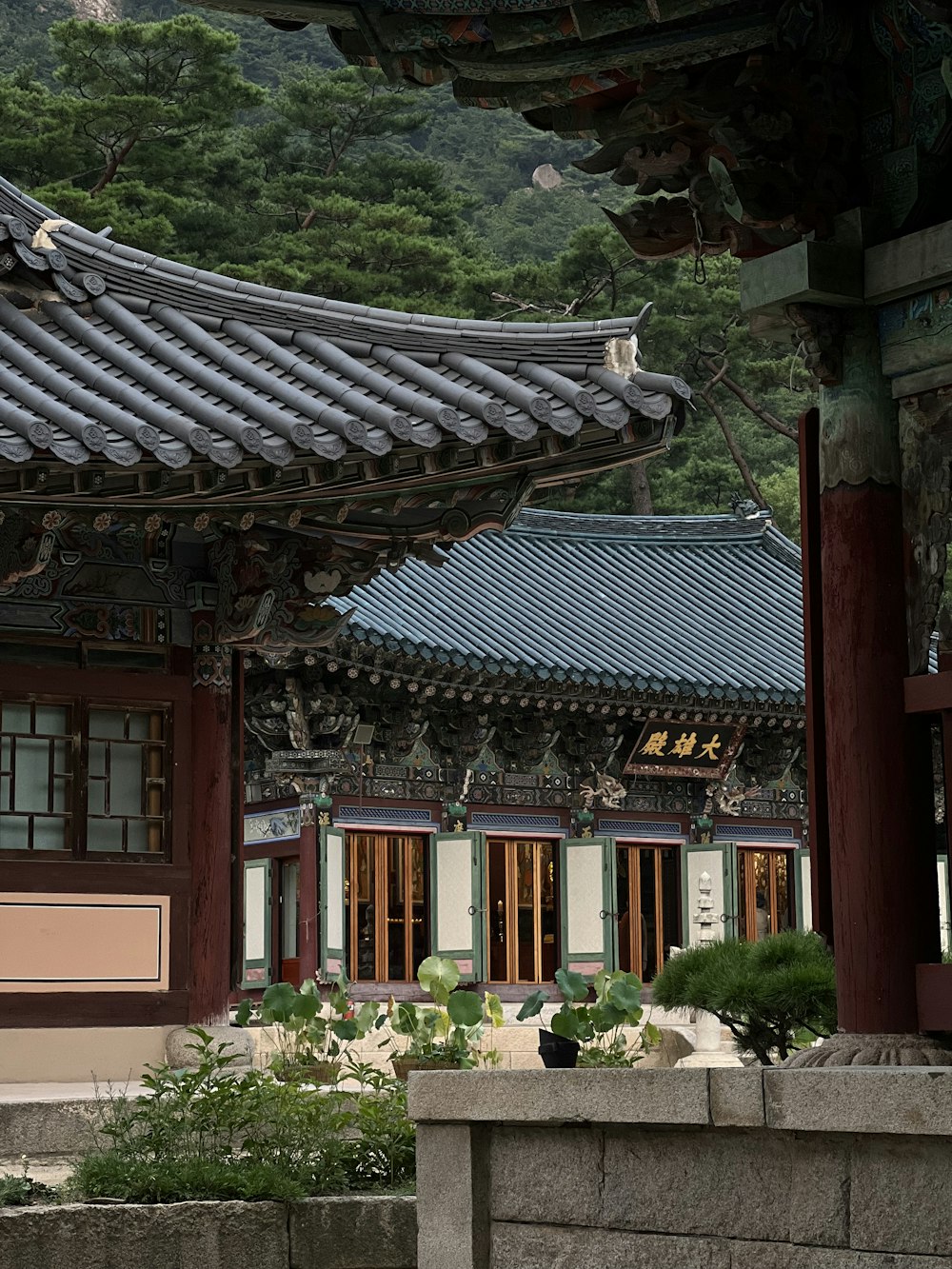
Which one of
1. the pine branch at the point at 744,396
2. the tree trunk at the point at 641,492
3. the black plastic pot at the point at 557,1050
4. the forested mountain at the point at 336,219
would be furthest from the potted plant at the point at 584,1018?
the tree trunk at the point at 641,492

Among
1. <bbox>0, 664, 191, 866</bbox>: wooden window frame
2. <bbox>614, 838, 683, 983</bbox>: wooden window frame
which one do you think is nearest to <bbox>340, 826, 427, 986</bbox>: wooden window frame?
<bbox>614, 838, 683, 983</bbox>: wooden window frame

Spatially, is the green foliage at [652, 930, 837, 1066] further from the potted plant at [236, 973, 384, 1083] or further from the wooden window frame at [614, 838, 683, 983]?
the wooden window frame at [614, 838, 683, 983]

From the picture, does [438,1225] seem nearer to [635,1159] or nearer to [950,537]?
[635,1159]

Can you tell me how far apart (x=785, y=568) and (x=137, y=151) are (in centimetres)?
1661

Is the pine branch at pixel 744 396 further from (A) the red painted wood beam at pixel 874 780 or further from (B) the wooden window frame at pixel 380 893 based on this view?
(A) the red painted wood beam at pixel 874 780

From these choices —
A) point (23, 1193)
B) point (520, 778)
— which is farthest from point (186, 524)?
point (520, 778)

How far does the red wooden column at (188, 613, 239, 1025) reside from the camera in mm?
12266

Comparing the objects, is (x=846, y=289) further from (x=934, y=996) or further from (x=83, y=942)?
(x=83, y=942)

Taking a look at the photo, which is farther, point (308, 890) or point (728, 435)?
point (728, 435)

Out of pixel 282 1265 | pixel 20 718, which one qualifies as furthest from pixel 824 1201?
pixel 20 718

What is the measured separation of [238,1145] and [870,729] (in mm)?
5198

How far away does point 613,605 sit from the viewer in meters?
26.6

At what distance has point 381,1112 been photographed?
9.88m

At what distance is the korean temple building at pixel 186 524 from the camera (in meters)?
11.0
